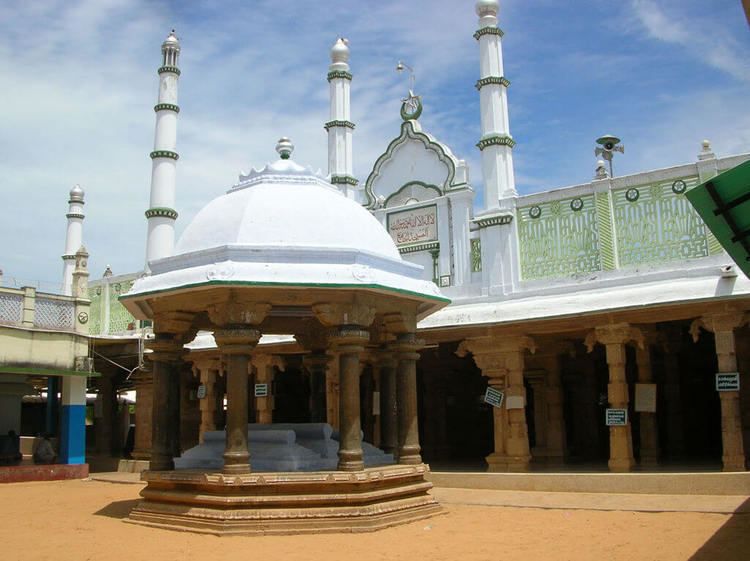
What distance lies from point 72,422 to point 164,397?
8670 mm

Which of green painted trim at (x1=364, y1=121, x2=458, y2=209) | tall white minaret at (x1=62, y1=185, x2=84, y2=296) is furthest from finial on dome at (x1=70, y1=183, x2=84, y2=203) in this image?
green painted trim at (x1=364, y1=121, x2=458, y2=209)

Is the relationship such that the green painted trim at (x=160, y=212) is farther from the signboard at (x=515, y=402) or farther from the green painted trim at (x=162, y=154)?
the signboard at (x=515, y=402)

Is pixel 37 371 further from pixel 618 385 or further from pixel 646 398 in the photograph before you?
pixel 646 398

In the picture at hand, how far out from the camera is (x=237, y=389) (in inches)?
328

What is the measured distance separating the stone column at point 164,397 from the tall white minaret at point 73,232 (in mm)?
14880

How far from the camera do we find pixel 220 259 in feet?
27.8

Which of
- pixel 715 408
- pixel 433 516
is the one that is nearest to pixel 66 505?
pixel 433 516

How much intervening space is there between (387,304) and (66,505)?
18.9ft

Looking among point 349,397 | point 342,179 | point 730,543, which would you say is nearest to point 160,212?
point 342,179

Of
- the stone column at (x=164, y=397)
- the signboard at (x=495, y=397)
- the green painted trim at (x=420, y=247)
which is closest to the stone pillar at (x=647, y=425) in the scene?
the signboard at (x=495, y=397)

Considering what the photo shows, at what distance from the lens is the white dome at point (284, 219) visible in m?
8.87

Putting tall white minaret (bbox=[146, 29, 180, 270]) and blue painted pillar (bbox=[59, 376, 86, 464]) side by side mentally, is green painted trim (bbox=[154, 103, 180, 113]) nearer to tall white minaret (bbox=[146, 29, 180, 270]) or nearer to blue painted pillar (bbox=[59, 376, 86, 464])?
tall white minaret (bbox=[146, 29, 180, 270])

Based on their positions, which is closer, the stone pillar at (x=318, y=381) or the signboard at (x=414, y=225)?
the stone pillar at (x=318, y=381)

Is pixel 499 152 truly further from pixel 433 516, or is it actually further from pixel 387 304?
pixel 433 516
